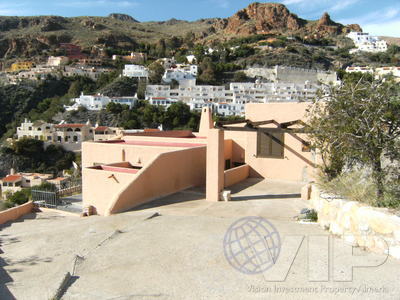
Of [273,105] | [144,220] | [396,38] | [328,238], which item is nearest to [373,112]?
[328,238]

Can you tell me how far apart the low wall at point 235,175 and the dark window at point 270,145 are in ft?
2.85

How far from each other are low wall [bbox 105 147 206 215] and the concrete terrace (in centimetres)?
67

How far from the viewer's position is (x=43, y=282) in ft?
15.4

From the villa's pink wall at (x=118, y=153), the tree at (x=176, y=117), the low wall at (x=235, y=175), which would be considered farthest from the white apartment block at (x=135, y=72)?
the low wall at (x=235, y=175)

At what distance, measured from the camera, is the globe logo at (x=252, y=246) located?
16.0 ft

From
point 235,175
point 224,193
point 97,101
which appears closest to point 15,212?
point 224,193

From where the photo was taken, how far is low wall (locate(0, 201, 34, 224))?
35.7ft

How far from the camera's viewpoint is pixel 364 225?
17.3 ft

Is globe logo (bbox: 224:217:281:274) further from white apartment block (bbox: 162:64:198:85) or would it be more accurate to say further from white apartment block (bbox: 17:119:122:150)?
white apartment block (bbox: 162:64:198:85)

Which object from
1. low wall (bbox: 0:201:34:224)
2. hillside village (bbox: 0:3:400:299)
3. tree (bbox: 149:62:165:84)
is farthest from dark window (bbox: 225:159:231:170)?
tree (bbox: 149:62:165:84)

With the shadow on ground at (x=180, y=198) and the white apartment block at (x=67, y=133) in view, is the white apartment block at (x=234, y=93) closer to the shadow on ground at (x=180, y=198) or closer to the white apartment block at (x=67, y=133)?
the white apartment block at (x=67, y=133)

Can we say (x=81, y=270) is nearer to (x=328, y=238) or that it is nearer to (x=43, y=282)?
(x=43, y=282)

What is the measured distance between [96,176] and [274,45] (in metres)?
105

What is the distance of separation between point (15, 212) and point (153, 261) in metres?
8.54
